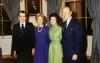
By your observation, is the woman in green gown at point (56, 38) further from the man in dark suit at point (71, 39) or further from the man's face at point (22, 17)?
the man's face at point (22, 17)

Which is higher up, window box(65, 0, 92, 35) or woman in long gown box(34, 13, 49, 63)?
window box(65, 0, 92, 35)

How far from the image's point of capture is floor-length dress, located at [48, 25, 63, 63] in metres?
5.01

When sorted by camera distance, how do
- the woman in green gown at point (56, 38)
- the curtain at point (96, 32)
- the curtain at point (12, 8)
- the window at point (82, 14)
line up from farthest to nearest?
the curtain at point (12, 8)
the window at point (82, 14)
the curtain at point (96, 32)
the woman in green gown at point (56, 38)

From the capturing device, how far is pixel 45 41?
5184mm

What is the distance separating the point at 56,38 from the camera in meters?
5.02

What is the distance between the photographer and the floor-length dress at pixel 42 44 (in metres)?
5.15

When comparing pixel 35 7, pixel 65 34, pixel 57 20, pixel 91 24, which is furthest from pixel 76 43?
pixel 35 7

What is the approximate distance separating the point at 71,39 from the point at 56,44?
0.41 meters

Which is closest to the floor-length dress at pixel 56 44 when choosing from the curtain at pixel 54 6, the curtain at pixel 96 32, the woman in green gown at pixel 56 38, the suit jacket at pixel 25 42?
the woman in green gown at pixel 56 38

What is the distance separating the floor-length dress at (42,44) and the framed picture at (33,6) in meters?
4.12

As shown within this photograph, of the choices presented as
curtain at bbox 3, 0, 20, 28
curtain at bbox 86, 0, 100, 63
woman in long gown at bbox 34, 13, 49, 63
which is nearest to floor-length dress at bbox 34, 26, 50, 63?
woman in long gown at bbox 34, 13, 49, 63

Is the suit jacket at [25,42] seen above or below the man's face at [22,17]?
below

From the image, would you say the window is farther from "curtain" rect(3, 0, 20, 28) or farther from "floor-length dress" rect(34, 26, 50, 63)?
"floor-length dress" rect(34, 26, 50, 63)

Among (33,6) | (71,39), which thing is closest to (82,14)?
(33,6)
